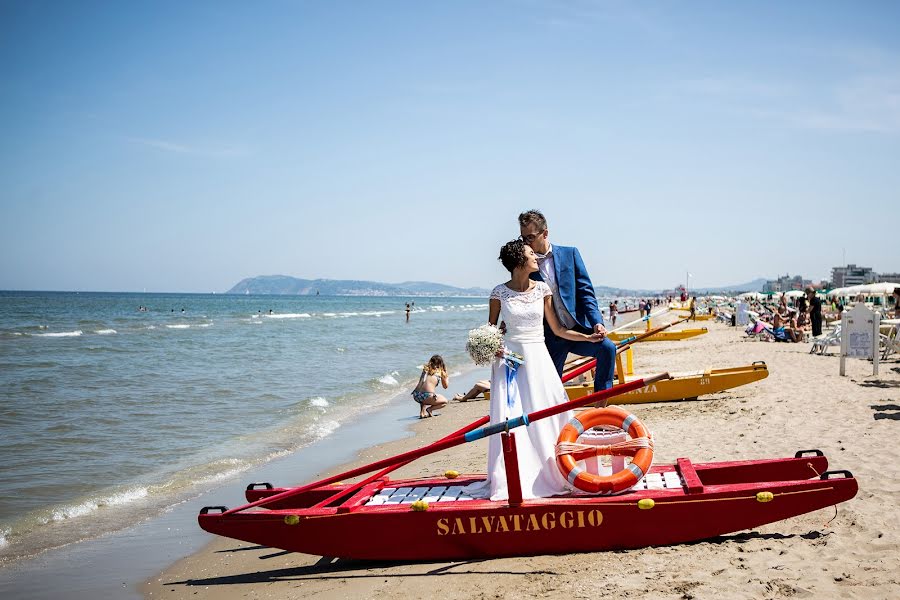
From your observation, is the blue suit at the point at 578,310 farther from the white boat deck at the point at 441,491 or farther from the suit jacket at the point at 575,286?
the white boat deck at the point at 441,491

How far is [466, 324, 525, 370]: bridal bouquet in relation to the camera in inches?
210

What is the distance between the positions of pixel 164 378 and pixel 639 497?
1615 cm

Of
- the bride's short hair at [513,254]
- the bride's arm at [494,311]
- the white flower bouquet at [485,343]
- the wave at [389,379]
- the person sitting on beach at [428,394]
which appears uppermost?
the bride's short hair at [513,254]

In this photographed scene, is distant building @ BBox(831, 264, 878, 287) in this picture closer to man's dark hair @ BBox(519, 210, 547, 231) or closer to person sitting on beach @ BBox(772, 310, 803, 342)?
person sitting on beach @ BBox(772, 310, 803, 342)

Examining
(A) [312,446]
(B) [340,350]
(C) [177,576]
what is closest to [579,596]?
(C) [177,576]

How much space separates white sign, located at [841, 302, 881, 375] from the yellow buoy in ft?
33.2

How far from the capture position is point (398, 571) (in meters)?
5.29

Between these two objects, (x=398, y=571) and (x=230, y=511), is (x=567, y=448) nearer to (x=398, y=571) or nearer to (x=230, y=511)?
(x=398, y=571)

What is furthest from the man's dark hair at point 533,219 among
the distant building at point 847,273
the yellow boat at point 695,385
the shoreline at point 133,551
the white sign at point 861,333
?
the distant building at point 847,273

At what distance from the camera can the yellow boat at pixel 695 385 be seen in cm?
1234

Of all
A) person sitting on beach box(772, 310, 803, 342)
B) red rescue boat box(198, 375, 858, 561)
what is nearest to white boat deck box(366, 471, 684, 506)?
red rescue boat box(198, 375, 858, 561)

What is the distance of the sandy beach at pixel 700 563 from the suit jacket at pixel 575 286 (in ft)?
6.18

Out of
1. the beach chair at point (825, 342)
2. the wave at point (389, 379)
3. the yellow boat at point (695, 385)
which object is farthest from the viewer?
the wave at point (389, 379)

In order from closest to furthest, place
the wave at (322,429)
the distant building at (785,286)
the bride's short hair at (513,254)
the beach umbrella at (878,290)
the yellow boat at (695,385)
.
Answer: the bride's short hair at (513,254)
the wave at (322,429)
the yellow boat at (695,385)
the beach umbrella at (878,290)
the distant building at (785,286)
